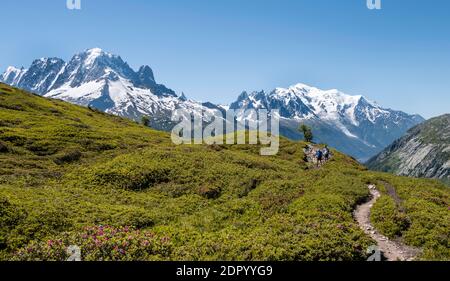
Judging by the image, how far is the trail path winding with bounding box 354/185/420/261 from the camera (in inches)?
1031

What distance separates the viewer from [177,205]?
38.4 metres

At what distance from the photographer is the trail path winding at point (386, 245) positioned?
86.0ft

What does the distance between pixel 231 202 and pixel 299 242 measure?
14.7 meters

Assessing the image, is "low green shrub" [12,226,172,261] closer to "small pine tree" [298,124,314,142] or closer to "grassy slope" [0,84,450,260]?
"grassy slope" [0,84,450,260]

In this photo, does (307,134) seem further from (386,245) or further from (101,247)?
(101,247)

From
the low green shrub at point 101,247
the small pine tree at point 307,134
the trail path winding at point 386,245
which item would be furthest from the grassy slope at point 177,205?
the small pine tree at point 307,134

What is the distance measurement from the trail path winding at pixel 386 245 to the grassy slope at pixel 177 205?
113 cm

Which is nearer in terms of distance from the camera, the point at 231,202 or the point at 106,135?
the point at 231,202

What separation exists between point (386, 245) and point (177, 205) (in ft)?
64.9

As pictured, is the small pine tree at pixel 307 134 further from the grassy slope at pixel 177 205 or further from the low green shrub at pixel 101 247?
the low green shrub at pixel 101 247

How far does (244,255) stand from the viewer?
23500 mm

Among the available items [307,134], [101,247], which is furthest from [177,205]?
[307,134]
